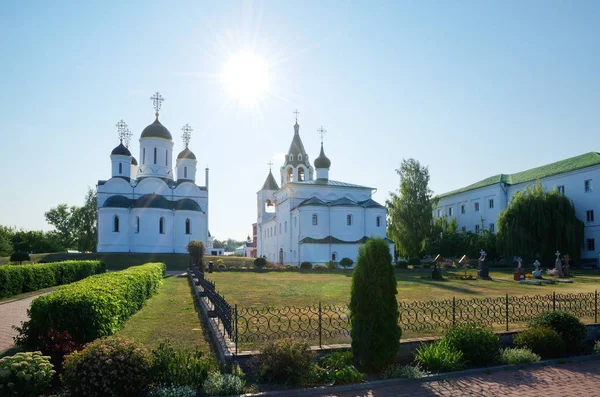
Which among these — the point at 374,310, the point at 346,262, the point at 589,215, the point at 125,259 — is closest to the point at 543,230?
the point at 589,215

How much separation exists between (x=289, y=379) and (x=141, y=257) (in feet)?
130

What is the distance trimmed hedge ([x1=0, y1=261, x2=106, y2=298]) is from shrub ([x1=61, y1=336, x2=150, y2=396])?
1478cm

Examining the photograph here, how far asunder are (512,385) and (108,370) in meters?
6.07

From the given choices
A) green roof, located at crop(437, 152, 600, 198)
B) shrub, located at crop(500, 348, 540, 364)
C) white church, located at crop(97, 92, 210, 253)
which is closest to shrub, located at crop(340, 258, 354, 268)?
white church, located at crop(97, 92, 210, 253)

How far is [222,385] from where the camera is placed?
20.4 feet

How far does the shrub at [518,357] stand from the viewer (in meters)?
7.82

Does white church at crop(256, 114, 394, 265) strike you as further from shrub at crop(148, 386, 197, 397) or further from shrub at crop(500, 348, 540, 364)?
shrub at crop(148, 386, 197, 397)

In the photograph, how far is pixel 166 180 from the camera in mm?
52781

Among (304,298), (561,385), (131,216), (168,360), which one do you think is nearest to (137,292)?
(304,298)

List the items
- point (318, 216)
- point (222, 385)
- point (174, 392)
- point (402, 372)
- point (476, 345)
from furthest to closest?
1. point (318, 216)
2. point (476, 345)
3. point (402, 372)
4. point (222, 385)
5. point (174, 392)

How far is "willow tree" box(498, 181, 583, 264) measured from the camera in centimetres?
3778

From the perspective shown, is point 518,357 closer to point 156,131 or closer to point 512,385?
point 512,385

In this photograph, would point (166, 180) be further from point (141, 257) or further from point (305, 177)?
point (305, 177)

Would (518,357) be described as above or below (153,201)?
below
